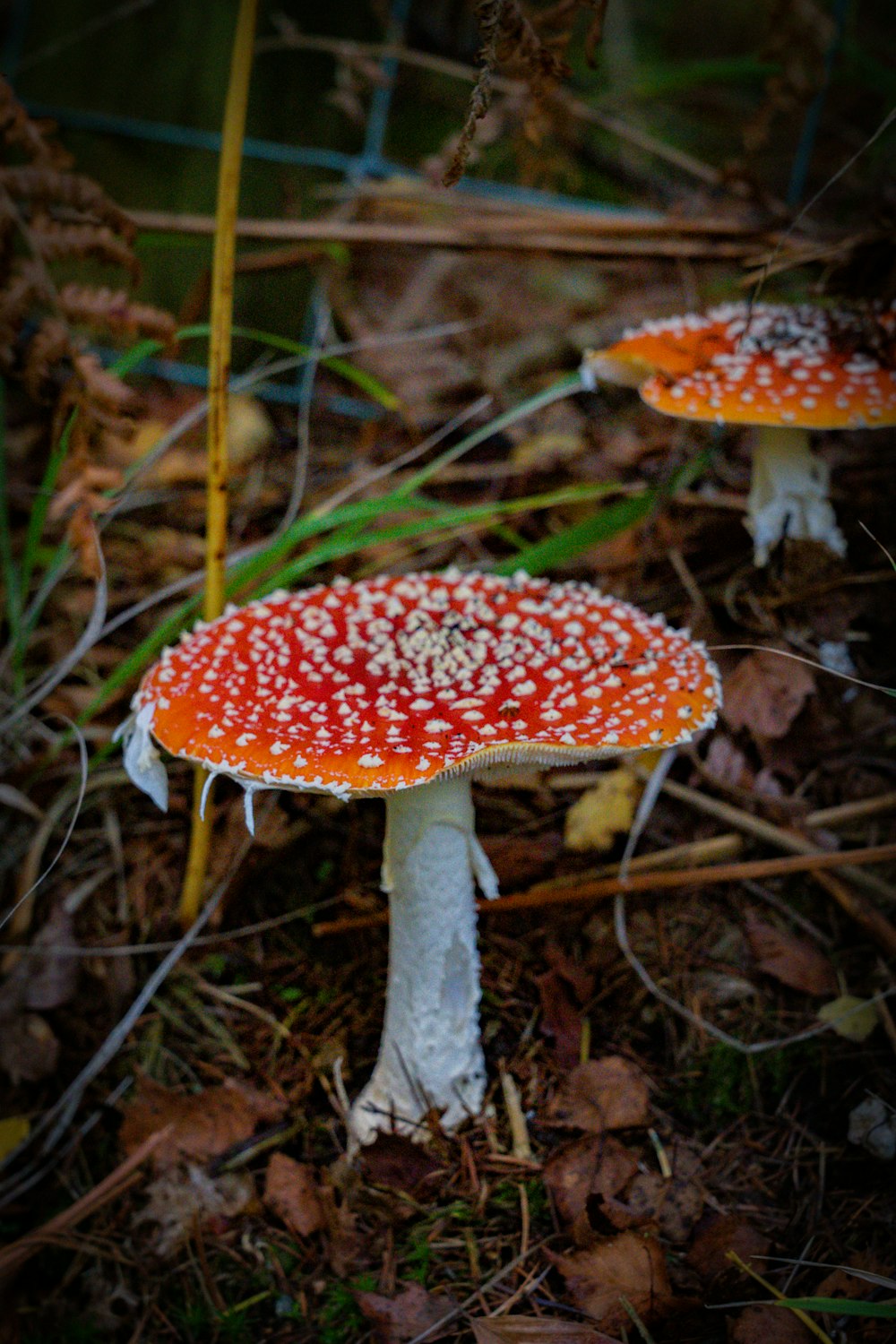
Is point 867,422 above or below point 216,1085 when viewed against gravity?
above

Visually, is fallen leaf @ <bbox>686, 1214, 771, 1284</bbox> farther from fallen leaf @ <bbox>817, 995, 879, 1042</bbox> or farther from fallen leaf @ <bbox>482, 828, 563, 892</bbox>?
fallen leaf @ <bbox>482, 828, 563, 892</bbox>

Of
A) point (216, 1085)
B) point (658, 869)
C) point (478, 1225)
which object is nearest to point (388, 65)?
point (658, 869)

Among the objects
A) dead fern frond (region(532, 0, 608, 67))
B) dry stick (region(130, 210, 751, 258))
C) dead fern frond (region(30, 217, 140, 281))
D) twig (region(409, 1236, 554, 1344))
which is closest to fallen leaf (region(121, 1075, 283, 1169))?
twig (region(409, 1236, 554, 1344))

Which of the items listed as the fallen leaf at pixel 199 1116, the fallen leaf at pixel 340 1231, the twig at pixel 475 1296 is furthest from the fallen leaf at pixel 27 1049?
the twig at pixel 475 1296

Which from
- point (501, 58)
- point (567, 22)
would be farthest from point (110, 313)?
point (567, 22)

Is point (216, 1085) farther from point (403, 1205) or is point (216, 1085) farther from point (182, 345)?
point (182, 345)

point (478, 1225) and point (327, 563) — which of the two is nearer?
point (478, 1225)
